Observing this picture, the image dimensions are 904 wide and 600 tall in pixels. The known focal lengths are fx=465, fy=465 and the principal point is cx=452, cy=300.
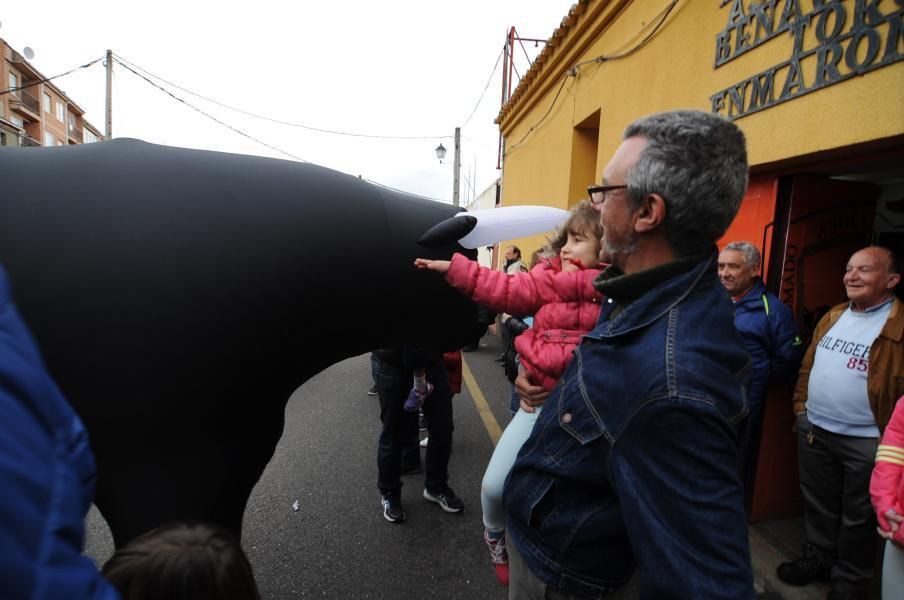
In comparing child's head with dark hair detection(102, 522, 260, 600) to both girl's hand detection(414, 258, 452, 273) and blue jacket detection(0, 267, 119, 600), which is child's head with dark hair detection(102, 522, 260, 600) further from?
girl's hand detection(414, 258, 452, 273)

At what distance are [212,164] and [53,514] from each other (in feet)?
2.83

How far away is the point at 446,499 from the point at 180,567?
2.38 metres

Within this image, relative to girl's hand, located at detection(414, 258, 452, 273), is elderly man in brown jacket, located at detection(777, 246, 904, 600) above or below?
below

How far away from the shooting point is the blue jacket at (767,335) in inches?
106

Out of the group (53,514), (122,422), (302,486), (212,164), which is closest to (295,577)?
(302,486)

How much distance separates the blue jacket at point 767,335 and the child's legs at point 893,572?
1050mm

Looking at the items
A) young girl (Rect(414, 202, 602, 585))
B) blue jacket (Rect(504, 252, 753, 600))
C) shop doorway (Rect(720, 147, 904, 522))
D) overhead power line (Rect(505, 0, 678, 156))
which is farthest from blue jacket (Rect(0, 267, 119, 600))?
overhead power line (Rect(505, 0, 678, 156))

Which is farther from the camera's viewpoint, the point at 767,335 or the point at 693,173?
the point at 767,335

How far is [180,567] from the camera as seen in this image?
942mm

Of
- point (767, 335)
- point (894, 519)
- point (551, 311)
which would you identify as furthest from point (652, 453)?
point (767, 335)

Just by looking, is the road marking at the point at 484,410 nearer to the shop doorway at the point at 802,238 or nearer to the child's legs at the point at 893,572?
the shop doorway at the point at 802,238

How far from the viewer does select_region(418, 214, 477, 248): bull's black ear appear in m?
1.33

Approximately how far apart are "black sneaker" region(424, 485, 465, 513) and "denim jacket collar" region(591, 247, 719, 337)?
8.08ft

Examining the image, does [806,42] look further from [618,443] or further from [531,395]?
[618,443]
